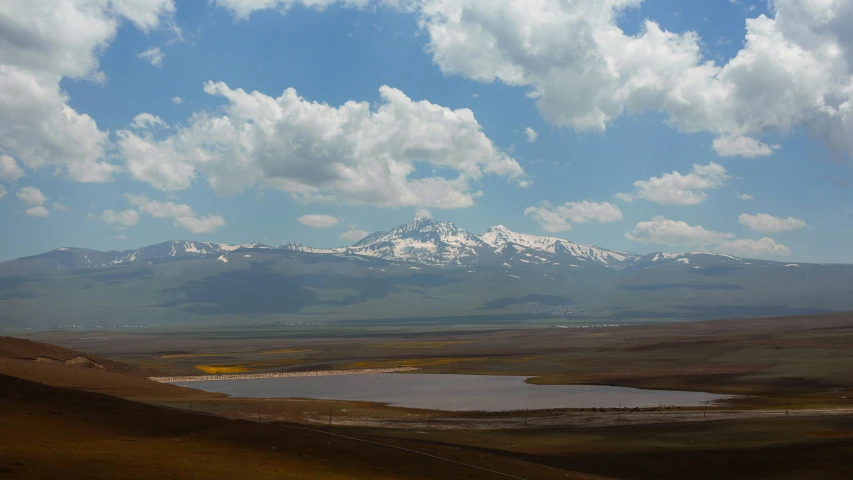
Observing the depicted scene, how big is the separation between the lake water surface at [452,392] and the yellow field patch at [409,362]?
17.1 m

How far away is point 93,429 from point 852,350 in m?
125

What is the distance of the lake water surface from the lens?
253 feet

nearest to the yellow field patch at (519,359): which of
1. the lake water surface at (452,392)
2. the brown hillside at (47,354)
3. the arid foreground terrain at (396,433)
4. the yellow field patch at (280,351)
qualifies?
the lake water surface at (452,392)

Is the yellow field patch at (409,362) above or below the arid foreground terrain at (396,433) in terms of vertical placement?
above

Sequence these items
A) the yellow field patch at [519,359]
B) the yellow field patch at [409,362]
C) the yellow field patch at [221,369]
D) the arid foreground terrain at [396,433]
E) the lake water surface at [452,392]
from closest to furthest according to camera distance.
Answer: the arid foreground terrain at [396,433]
the lake water surface at [452,392]
the yellow field patch at [221,369]
the yellow field patch at [409,362]
the yellow field patch at [519,359]

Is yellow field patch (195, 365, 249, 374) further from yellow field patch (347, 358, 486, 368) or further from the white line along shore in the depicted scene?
yellow field patch (347, 358, 486, 368)

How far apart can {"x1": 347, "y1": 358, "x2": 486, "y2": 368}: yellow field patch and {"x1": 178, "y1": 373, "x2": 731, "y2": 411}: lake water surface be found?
17054 mm

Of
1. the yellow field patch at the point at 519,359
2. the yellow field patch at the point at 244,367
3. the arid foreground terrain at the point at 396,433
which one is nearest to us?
the arid foreground terrain at the point at 396,433

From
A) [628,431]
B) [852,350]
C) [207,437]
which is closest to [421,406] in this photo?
[628,431]

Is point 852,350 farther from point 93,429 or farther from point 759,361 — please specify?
point 93,429

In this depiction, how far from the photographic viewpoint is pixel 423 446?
44719 mm

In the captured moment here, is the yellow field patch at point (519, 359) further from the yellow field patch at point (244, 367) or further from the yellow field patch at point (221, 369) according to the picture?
the yellow field patch at point (221, 369)

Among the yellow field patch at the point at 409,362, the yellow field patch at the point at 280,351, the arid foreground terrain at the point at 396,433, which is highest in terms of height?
the yellow field patch at the point at 280,351

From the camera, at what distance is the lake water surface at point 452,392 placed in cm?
7712
